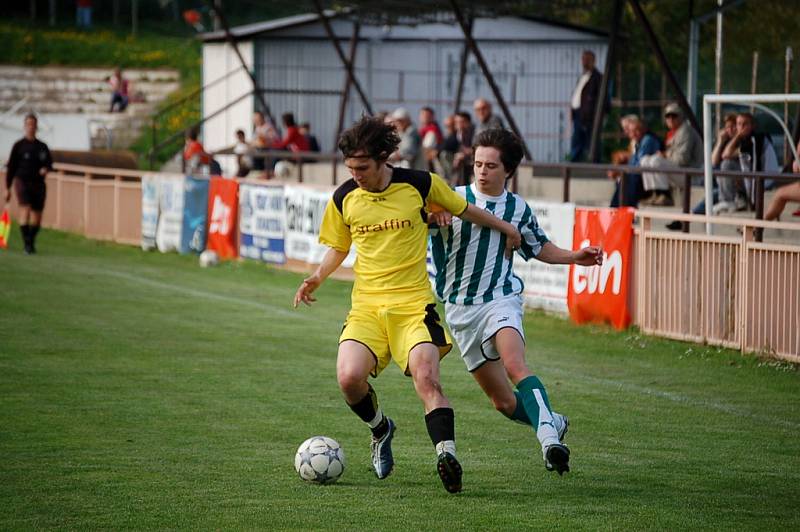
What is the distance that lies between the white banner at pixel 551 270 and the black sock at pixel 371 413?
742 centimetres

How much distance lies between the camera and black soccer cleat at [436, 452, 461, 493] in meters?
6.70

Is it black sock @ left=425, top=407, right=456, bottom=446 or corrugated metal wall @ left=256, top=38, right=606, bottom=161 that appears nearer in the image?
black sock @ left=425, top=407, right=456, bottom=446

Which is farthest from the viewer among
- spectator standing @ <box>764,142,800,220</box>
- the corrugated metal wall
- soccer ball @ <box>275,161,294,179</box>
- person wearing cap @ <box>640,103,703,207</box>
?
the corrugated metal wall

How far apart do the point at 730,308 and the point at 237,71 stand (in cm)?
2284

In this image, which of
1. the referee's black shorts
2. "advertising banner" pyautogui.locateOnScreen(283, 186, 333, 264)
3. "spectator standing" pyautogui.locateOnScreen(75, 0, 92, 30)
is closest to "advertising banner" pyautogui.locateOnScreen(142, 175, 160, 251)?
the referee's black shorts

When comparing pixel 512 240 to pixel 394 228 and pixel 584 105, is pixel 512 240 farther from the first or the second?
pixel 584 105

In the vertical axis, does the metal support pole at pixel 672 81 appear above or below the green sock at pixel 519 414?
above

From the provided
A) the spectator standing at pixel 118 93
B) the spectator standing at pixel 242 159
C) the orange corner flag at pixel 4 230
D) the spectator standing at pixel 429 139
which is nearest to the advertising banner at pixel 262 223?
the spectator standing at pixel 429 139

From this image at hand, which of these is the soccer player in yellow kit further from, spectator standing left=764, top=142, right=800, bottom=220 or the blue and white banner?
the blue and white banner

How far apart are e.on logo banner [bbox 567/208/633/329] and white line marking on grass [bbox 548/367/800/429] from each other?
217 cm

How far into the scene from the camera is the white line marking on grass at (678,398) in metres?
9.59

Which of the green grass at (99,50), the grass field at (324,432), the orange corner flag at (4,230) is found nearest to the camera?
the grass field at (324,432)

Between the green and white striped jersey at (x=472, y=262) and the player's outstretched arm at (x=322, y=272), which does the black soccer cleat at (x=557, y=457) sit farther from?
the player's outstretched arm at (x=322, y=272)

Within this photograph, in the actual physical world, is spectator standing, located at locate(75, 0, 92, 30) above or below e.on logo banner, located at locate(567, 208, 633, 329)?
above
